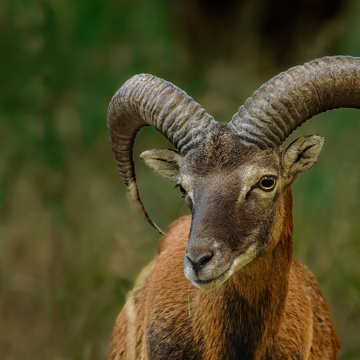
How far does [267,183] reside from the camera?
18.0ft

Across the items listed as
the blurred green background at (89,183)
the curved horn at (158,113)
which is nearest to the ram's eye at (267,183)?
the curved horn at (158,113)

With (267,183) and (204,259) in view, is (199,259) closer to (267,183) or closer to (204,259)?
(204,259)

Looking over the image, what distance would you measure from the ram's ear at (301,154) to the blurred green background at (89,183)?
9.74 ft

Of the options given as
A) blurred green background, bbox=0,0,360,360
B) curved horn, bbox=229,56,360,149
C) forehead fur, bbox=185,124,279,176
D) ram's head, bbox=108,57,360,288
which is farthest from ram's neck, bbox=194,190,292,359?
blurred green background, bbox=0,0,360,360

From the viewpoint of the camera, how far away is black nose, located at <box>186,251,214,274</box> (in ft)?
16.5

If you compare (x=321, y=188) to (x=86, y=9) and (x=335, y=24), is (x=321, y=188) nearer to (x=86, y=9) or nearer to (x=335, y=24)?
(x=335, y=24)

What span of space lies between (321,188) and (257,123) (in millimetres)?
4872

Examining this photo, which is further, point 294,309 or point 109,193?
point 109,193

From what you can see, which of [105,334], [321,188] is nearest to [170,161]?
[105,334]

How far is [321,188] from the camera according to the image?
10.1 meters

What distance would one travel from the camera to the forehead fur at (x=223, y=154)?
545 cm

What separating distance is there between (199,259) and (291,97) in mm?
1453

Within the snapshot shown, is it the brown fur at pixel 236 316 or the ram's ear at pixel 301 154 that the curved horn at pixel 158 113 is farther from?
the brown fur at pixel 236 316

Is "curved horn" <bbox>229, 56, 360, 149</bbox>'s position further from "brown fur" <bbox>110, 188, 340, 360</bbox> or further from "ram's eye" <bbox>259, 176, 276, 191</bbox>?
"brown fur" <bbox>110, 188, 340, 360</bbox>
